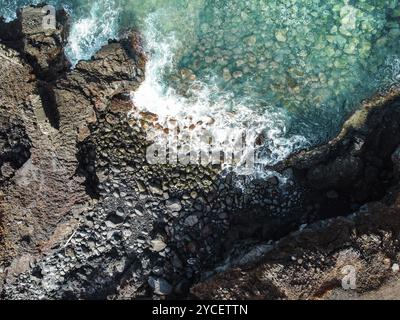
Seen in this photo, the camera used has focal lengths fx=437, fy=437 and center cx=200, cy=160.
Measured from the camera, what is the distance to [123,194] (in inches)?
318

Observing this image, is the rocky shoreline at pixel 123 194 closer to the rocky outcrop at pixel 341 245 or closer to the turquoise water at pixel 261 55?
the rocky outcrop at pixel 341 245

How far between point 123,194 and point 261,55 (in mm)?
3980

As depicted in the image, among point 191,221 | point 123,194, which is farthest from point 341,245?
point 123,194

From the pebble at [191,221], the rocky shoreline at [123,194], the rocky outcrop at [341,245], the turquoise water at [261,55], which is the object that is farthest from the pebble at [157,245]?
the turquoise water at [261,55]

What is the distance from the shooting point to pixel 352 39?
8914mm

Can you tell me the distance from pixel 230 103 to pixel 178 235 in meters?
2.81

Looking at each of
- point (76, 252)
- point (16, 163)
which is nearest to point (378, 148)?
point (76, 252)

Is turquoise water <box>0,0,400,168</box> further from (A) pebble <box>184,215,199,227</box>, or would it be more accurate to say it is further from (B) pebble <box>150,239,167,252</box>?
(B) pebble <box>150,239,167,252</box>

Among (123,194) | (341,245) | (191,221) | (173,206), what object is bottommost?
(341,245)

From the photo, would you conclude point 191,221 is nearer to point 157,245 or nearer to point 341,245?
point 157,245

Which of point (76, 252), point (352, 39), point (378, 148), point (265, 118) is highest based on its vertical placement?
point (352, 39)

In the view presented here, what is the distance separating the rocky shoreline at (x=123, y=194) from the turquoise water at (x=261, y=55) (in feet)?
1.74

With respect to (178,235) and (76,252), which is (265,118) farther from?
(76,252)

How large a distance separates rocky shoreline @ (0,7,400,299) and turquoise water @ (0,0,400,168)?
53 centimetres
